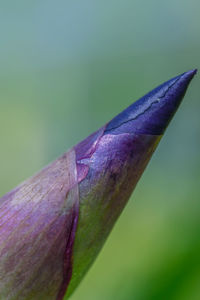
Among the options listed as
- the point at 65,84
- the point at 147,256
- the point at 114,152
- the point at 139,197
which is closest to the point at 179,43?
the point at 65,84

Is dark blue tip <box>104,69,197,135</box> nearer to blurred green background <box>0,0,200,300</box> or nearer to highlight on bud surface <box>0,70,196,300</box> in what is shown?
highlight on bud surface <box>0,70,196,300</box>

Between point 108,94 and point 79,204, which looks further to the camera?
point 108,94

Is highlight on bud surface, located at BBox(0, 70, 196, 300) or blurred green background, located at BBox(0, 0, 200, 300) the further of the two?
blurred green background, located at BBox(0, 0, 200, 300)

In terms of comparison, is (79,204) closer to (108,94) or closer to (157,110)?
(157,110)

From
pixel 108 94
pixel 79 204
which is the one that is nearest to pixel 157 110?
pixel 79 204

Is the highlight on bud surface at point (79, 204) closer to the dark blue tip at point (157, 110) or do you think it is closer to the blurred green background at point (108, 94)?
the dark blue tip at point (157, 110)

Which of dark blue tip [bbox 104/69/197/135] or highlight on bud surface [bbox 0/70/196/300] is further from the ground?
dark blue tip [bbox 104/69/197/135]

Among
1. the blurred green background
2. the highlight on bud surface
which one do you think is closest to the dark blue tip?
the highlight on bud surface
